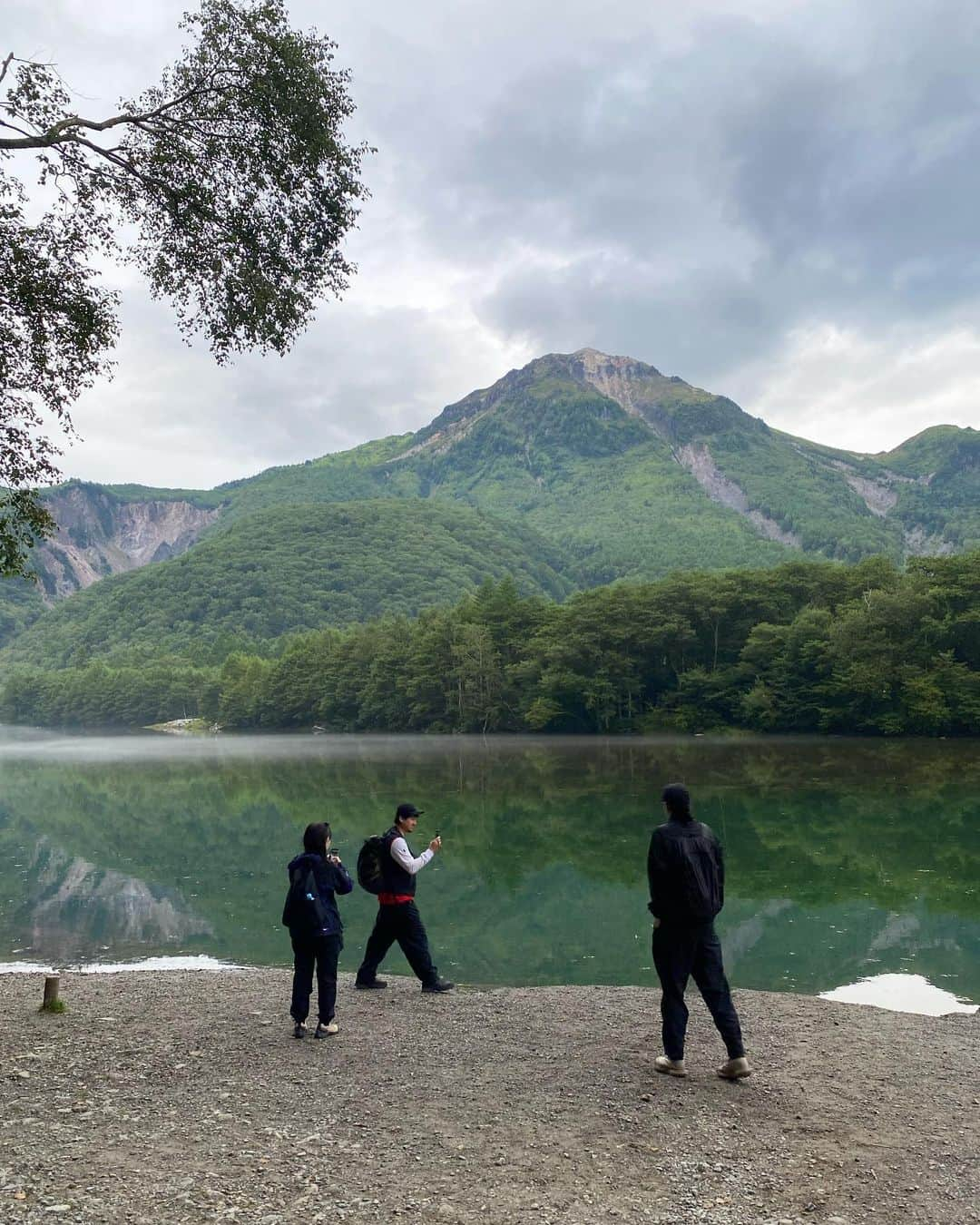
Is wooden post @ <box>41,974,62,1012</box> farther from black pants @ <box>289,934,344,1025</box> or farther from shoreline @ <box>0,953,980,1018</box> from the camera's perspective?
black pants @ <box>289,934,344,1025</box>

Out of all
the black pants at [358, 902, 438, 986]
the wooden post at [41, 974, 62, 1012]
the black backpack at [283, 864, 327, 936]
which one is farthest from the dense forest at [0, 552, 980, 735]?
the wooden post at [41, 974, 62, 1012]

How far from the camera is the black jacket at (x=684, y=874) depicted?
8.13 m

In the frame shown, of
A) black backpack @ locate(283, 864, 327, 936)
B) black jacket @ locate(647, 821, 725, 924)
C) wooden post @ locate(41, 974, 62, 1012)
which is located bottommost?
wooden post @ locate(41, 974, 62, 1012)

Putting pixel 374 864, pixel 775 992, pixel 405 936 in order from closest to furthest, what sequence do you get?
pixel 374 864 → pixel 405 936 → pixel 775 992

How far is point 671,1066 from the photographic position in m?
8.24

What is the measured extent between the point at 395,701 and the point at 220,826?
3167 inches

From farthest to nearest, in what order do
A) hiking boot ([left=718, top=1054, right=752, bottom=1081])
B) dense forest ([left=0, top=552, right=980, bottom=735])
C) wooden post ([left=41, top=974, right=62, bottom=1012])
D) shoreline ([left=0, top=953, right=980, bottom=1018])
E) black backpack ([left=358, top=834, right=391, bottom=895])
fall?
dense forest ([left=0, top=552, right=980, bottom=735]) → shoreline ([left=0, top=953, right=980, bottom=1018]) → black backpack ([left=358, top=834, right=391, bottom=895]) → wooden post ([left=41, top=974, right=62, bottom=1012]) → hiking boot ([left=718, top=1054, right=752, bottom=1081])

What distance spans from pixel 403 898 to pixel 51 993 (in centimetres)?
431

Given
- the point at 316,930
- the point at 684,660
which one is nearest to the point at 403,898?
the point at 316,930

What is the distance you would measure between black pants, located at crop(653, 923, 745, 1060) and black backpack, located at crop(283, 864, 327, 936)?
369 cm

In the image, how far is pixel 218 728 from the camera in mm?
149000

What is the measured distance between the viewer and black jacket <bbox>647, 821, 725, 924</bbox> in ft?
26.7

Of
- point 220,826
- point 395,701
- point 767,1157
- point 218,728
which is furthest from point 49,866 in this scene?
point 218,728

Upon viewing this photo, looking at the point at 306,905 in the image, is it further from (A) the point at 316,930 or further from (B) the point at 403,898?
(B) the point at 403,898
